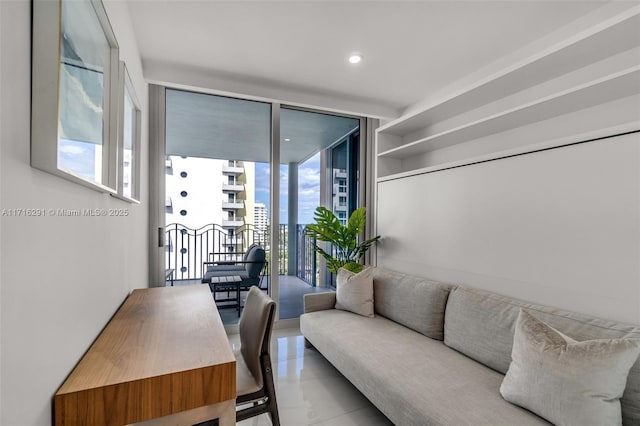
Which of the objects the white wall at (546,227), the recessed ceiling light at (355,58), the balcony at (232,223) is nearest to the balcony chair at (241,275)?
the balcony at (232,223)

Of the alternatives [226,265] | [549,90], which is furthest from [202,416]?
[549,90]

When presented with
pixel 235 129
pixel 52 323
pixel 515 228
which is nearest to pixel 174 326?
pixel 52 323

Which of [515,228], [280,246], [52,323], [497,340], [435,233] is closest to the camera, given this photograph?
[52,323]

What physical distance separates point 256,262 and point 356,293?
1.29 m

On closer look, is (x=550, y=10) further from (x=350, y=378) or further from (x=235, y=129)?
(x=235, y=129)

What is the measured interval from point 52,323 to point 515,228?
7.56ft

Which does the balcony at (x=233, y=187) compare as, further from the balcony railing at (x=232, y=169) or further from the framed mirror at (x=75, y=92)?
the framed mirror at (x=75, y=92)

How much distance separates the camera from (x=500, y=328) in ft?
5.68

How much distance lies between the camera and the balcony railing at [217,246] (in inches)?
135

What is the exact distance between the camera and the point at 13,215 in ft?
2.01

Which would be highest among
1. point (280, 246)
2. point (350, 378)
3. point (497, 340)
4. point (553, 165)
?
point (553, 165)

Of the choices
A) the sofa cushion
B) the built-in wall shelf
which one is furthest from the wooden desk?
the built-in wall shelf

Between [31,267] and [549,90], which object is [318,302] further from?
[549,90]

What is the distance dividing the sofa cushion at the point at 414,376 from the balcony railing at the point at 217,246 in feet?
4.48
